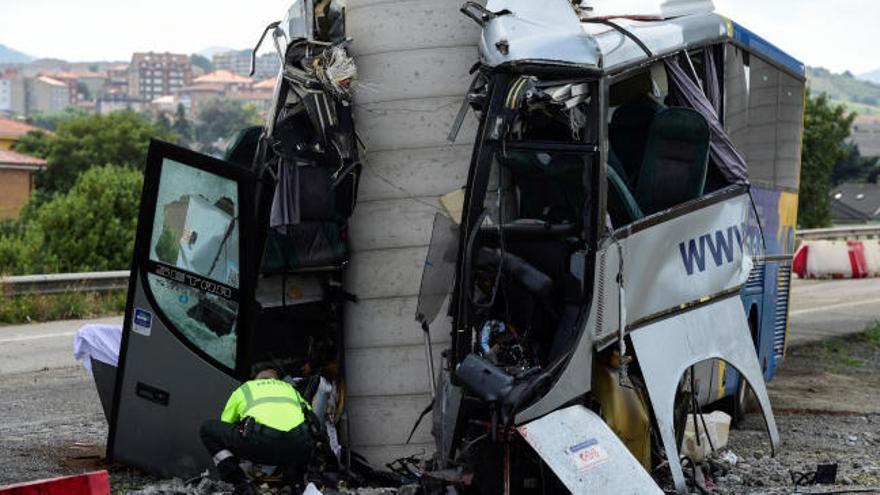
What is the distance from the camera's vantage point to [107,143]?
329 feet

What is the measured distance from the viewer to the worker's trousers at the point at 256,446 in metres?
8.16

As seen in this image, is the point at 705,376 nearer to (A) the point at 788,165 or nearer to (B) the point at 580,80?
(B) the point at 580,80

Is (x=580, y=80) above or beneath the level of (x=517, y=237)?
above

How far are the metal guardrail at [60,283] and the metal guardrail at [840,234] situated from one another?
62.3 feet

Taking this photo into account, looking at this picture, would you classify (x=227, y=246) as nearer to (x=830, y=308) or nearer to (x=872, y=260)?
(x=830, y=308)

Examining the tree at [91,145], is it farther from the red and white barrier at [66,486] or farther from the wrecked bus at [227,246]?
the red and white barrier at [66,486]

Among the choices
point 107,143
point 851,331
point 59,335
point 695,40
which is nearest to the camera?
point 695,40

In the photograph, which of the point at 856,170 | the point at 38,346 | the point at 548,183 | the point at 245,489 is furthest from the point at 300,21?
the point at 856,170

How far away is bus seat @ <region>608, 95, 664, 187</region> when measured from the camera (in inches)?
367

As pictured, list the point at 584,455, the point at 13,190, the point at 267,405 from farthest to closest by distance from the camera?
1. the point at 13,190
2. the point at 267,405
3. the point at 584,455

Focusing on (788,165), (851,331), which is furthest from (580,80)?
(851,331)

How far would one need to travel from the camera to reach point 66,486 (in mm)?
7156

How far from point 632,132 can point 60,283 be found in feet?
44.1

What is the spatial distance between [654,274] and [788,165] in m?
5.74
